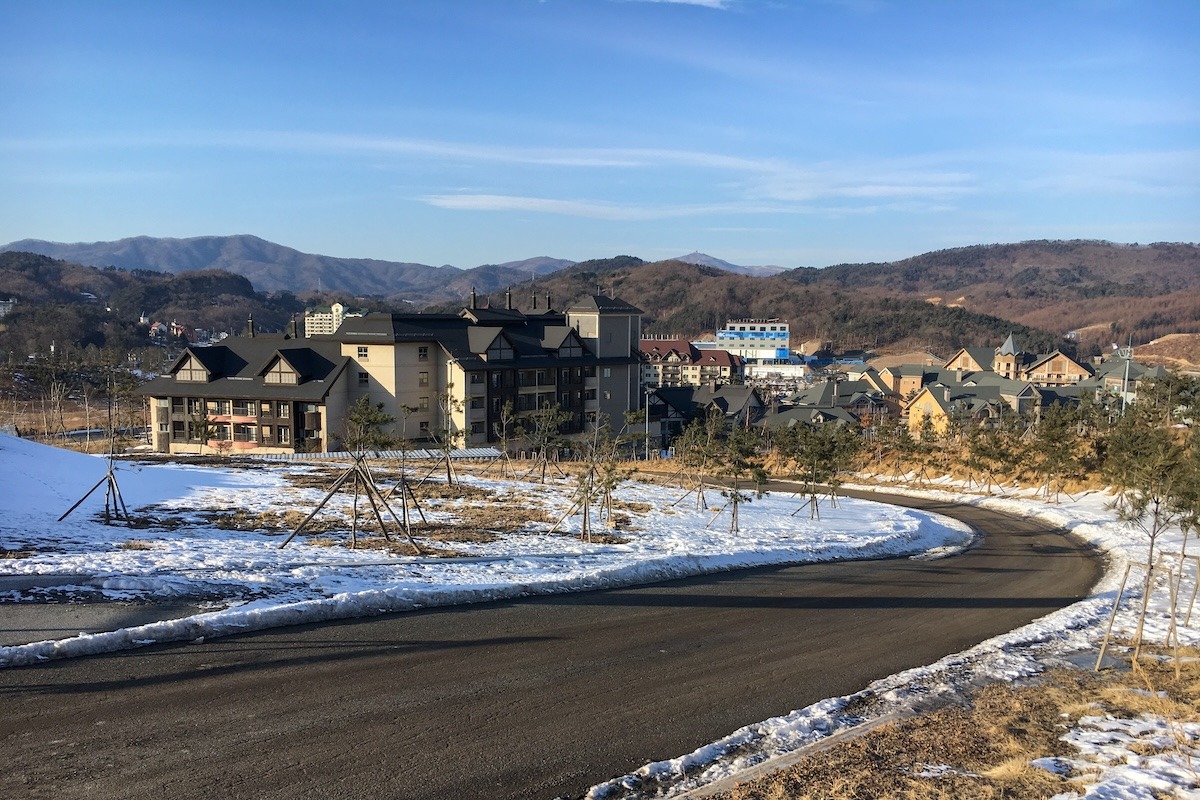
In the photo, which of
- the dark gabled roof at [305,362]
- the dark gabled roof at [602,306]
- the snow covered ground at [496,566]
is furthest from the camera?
the dark gabled roof at [602,306]

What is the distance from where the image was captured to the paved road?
5.65 meters

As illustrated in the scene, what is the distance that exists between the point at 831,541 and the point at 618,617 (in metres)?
7.38

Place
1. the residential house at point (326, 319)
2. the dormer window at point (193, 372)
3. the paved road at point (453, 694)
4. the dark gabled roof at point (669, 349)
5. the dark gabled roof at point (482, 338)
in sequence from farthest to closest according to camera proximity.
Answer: the dark gabled roof at point (669, 349), the residential house at point (326, 319), the dark gabled roof at point (482, 338), the dormer window at point (193, 372), the paved road at point (453, 694)

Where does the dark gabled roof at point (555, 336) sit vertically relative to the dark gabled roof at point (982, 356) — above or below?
above

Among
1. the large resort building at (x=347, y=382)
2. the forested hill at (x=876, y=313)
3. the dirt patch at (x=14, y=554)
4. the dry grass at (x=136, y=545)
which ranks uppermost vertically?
the forested hill at (x=876, y=313)

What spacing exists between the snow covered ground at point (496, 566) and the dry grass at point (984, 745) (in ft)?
0.86

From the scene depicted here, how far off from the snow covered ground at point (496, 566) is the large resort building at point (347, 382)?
57.2 feet

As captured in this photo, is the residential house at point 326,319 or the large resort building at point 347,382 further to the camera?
the residential house at point 326,319

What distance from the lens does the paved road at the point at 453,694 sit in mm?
5648

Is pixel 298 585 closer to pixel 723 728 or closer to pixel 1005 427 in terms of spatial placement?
pixel 723 728

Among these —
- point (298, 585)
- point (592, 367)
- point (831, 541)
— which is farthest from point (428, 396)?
point (298, 585)

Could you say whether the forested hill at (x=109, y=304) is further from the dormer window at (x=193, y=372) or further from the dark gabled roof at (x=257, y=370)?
the dark gabled roof at (x=257, y=370)

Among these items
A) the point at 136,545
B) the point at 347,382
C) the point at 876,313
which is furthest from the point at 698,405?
the point at 876,313

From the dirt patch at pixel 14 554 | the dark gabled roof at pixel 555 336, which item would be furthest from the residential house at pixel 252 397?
the dirt patch at pixel 14 554
